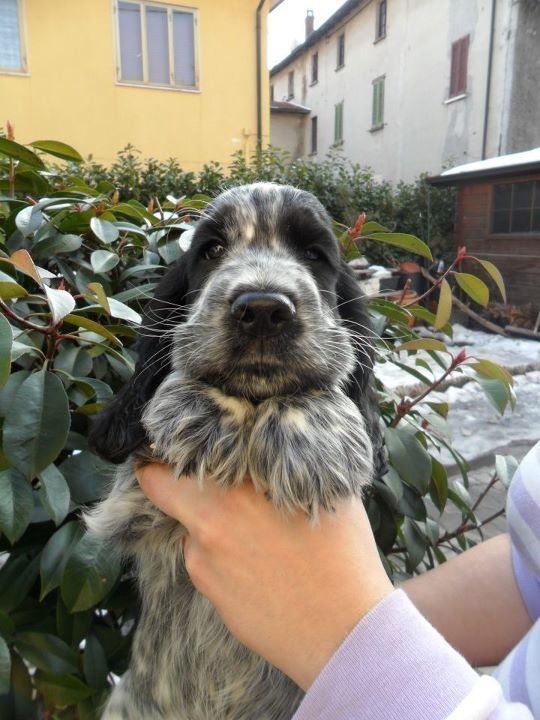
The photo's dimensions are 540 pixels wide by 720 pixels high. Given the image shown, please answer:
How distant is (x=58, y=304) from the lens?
1.16 m

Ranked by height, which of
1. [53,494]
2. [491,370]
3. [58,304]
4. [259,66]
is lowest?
[53,494]

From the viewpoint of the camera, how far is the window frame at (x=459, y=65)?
1602cm

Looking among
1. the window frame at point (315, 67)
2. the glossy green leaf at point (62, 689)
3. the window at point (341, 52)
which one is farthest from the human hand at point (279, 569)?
the window frame at point (315, 67)

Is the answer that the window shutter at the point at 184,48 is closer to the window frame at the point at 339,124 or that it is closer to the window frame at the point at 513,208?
the window frame at the point at 513,208

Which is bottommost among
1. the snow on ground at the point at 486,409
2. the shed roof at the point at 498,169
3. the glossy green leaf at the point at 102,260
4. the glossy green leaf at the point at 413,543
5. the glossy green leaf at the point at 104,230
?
the snow on ground at the point at 486,409

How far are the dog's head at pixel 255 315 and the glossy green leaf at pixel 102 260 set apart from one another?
0.54 feet

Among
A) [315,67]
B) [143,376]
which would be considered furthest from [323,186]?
[315,67]

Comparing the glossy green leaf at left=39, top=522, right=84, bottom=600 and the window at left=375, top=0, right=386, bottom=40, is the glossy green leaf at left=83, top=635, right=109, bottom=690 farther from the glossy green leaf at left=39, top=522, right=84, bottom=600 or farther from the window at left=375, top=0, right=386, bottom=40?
the window at left=375, top=0, right=386, bottom=40

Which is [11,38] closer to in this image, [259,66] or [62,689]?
[259,66]

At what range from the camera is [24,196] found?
1880mm

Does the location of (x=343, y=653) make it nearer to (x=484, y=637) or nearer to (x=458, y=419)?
(x=484, y=637)

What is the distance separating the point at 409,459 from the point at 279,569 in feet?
2.20

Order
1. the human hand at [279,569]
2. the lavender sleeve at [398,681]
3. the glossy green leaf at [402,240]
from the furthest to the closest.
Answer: the glossy green leaf at [402,240]
the human hand at [279,569]
the lavender sleeve at [398,681]

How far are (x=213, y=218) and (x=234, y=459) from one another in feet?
2.63
